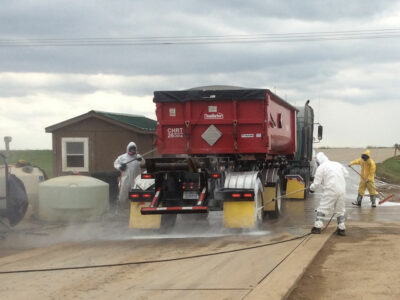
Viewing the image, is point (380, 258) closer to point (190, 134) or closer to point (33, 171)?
point (190, 134)

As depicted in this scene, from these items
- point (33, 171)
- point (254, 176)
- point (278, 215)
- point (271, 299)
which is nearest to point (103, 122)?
point (33, 171)

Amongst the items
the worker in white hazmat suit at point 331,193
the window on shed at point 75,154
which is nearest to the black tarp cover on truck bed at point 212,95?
the worker in white hazmat suit at point 331,193

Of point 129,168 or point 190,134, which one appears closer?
point 190,134

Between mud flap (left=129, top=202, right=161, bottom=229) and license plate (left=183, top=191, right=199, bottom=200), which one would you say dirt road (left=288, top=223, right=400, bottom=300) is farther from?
mud flap (left=129, top=202, right=161, bottom=229)

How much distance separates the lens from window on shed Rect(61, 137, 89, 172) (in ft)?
74.4

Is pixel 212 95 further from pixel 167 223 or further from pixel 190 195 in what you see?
pixel 167 223

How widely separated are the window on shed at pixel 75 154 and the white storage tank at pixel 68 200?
21.9 feet

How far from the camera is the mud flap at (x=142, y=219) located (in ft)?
42.9

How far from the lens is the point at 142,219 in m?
13.1

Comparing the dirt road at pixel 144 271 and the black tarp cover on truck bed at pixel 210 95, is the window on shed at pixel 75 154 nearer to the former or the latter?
the black tarp cover on truck bed at pixel 210 95

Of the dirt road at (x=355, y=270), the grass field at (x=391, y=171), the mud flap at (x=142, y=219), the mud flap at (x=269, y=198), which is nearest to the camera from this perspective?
the dirt road at (x=355, y=270)

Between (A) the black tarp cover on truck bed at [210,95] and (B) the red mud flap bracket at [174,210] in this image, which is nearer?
(B) the red mud flap bracket at [174,210]

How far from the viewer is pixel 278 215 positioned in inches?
641

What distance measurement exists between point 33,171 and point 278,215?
683cm
